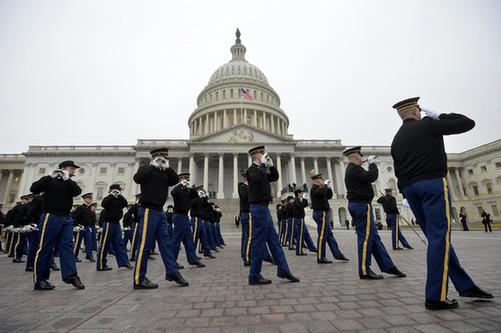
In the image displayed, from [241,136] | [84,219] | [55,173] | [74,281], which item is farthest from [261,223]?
[241,136]

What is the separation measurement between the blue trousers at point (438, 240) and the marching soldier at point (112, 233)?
7.10 metres

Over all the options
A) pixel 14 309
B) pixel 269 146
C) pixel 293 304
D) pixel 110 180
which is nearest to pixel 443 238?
pixel 293 304

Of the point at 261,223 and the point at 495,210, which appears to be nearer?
the point at 261,223

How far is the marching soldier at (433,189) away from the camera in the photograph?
294 centimetres

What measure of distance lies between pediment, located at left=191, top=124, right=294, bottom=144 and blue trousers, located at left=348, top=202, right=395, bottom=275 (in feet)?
130

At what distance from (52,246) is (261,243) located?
4.10 meters

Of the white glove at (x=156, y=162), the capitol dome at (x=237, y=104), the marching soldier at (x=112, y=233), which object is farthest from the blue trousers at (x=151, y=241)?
the capitol dome at (x=237, y=104)

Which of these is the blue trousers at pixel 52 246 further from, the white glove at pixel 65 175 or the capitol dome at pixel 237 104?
the capitol dome at pixel 237 104

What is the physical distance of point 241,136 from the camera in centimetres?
4494

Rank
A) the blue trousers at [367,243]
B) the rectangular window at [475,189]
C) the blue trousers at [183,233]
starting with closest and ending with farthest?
the blue trousers at [367,243], the blue trousers at [183,233], the rectangular window at [475,189]

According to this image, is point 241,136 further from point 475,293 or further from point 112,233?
point 475,293

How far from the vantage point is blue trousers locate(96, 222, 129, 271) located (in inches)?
275

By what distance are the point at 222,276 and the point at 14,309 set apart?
3.30 meters

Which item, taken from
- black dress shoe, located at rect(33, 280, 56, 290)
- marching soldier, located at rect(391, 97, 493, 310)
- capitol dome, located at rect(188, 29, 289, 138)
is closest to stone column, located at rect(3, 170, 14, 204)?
capitol dome, located at rect(188, 29, 289, 138)
